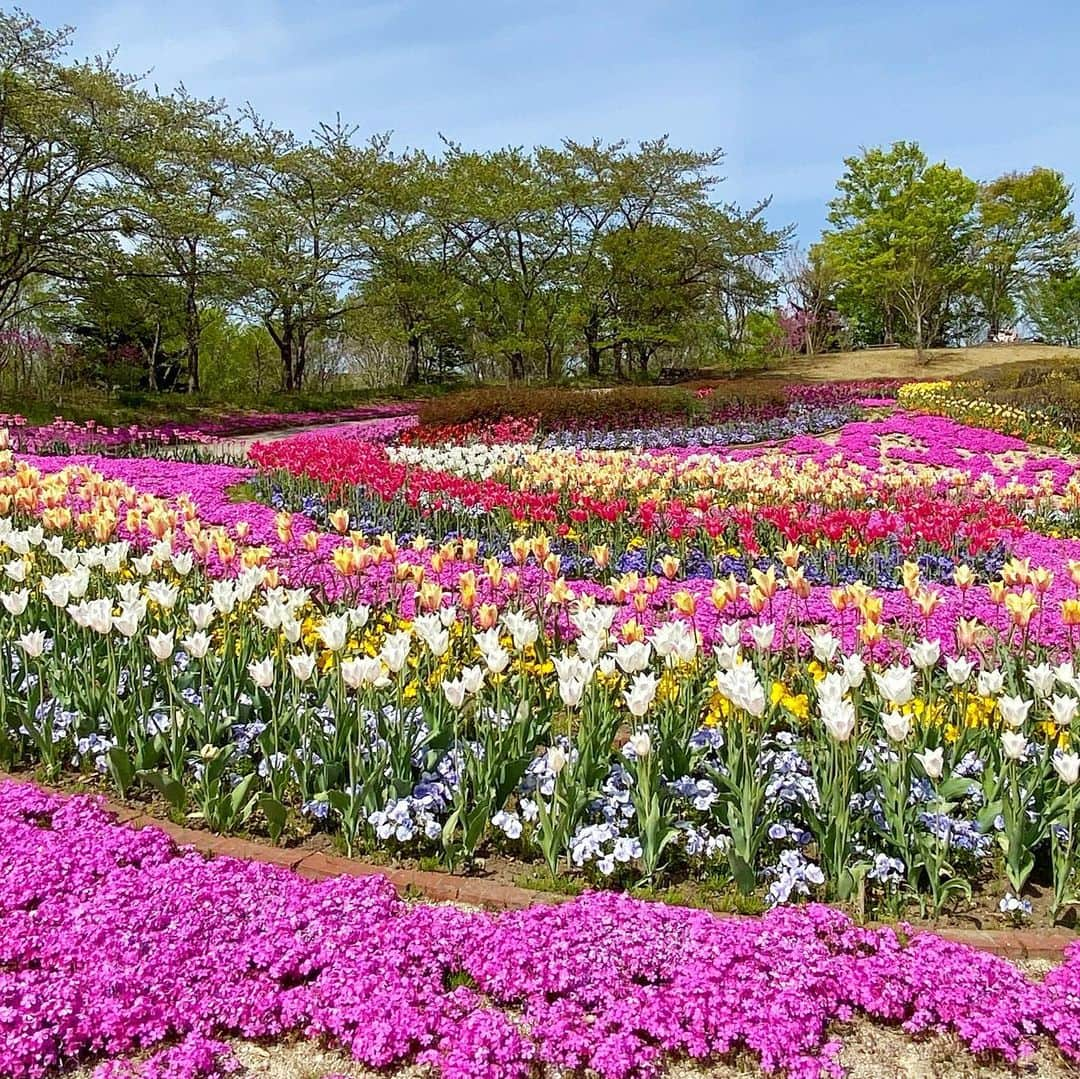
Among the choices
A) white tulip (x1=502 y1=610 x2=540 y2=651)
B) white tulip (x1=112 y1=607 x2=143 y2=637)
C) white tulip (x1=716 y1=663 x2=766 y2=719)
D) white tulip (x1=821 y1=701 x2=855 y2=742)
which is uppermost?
white tulip (x1=112 y1=607 x2=143 y2=637)

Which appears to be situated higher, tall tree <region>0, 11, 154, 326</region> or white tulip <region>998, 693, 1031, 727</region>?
tall tree <region>0, 11, 154, 326</region>

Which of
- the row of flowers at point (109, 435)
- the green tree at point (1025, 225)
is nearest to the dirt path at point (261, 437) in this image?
the row of flowers at point (109, 435)

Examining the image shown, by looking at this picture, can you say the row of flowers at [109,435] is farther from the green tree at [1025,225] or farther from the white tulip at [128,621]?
the green tree at [1025,225]

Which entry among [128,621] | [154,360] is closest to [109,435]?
[128,621]

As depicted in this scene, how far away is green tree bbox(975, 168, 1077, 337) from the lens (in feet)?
152

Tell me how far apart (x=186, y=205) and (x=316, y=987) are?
24835 millimetres

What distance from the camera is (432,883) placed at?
10.2 feet

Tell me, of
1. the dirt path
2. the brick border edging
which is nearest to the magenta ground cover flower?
the brick border edging

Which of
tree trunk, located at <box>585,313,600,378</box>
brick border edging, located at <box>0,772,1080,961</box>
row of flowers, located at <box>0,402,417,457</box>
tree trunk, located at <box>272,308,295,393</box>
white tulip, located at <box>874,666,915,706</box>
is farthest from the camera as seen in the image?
tree trunk, located at <box>585,313,600,378</box>

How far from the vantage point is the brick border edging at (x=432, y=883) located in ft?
9.10

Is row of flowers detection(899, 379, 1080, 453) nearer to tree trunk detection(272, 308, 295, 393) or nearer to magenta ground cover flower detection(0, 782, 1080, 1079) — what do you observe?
magenta ground cover flower detection(0, 782, 1080, 1079)

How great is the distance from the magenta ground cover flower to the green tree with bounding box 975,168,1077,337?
4983 centimetres

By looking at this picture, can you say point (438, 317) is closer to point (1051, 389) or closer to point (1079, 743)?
point (1051, 389)

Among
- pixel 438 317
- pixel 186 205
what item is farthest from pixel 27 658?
pixel 438 317
